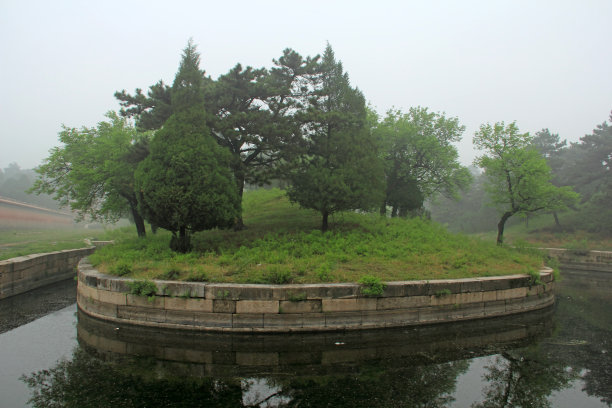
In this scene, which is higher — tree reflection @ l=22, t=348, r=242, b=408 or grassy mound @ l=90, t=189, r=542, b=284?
grassy mound @ l=90, t=189, r=542, b=284

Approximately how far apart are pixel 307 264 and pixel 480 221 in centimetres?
4221

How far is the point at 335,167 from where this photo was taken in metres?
14.3

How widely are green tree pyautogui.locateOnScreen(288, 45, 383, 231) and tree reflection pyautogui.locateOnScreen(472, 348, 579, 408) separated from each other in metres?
7.43

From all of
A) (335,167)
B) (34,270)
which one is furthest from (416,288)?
(34,270)

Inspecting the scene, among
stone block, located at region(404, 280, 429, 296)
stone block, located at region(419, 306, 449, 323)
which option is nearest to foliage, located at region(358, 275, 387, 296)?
stone block, located at region(404, 280, 429, 296)

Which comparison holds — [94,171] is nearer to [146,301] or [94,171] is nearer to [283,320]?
[146,301]

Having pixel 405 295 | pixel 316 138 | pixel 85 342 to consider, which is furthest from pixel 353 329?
pixel 316 138

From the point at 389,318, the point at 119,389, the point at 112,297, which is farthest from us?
the point at 112,297

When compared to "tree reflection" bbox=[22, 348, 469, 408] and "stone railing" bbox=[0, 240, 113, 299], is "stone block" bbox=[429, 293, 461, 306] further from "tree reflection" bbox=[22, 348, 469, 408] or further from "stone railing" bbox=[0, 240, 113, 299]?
"stone railing" bbox=[0, 240, 113, 299]

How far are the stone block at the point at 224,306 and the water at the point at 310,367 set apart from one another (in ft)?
2.11

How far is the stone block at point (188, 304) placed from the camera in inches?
344

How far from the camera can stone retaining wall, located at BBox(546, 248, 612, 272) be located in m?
23.2

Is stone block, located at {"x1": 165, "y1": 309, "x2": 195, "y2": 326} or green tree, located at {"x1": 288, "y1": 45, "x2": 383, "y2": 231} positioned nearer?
stone block, located at {"x1": 165, "y1": 309, "x2": 195, "y2": 326}

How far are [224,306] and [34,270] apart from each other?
9959 millimetres
